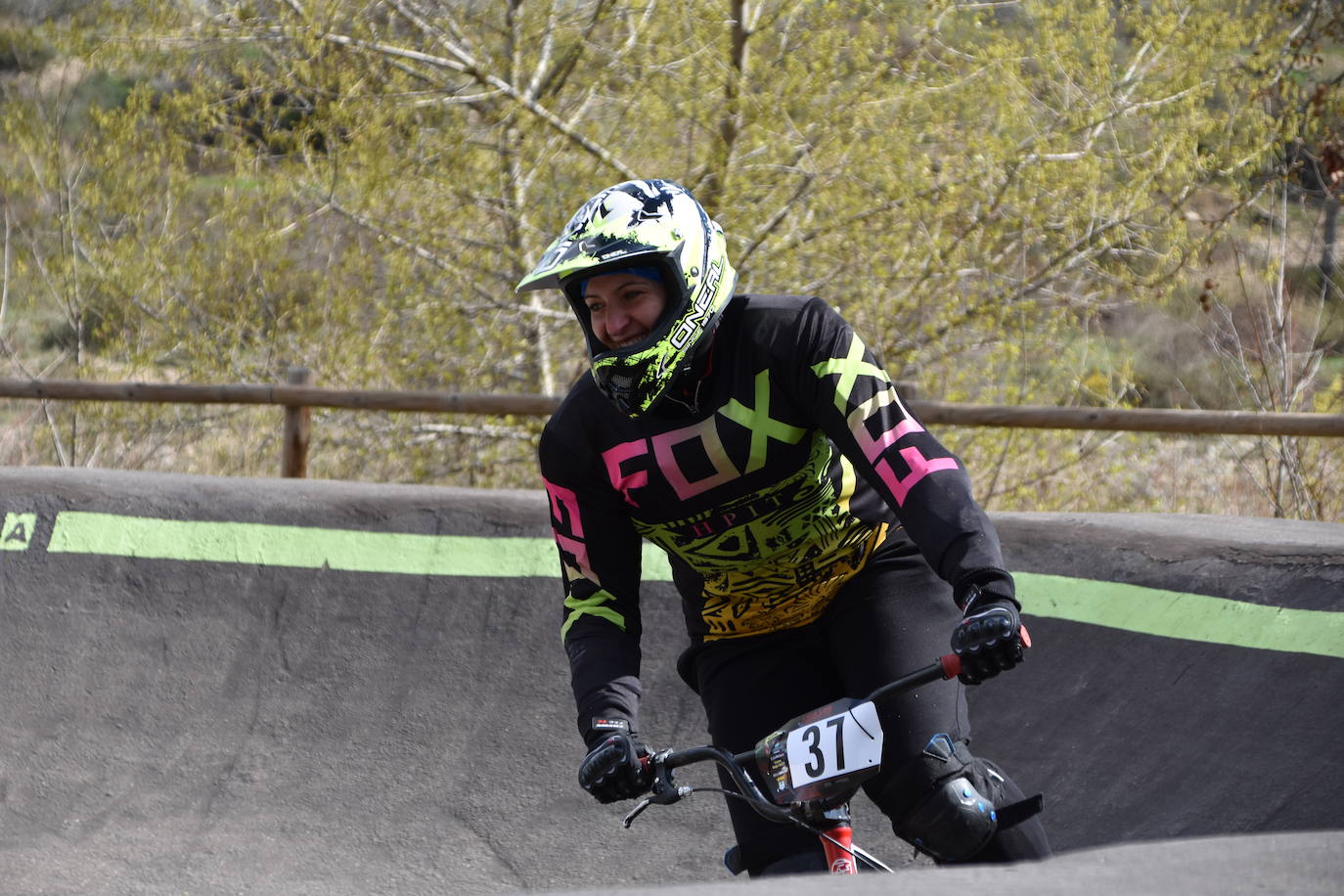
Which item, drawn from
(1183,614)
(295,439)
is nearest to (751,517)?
(1183,614)

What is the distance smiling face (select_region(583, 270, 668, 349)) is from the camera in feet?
8.91

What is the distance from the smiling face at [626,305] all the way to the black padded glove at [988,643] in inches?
36.4

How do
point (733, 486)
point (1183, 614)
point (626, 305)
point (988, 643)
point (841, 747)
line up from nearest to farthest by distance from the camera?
point (988, 643) < point (841, 747) < point (626, 305) < point (733, 486) < point (1183, 614)

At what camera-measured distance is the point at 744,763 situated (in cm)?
251

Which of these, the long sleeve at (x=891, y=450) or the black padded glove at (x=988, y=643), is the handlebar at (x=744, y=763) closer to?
the black padded glove at (x=988, y=643)

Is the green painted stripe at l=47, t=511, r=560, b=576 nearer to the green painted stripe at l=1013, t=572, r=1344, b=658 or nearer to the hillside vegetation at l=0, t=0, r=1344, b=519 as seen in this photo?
the green painted stripe at l=1013, t=572, r=1344, b=658

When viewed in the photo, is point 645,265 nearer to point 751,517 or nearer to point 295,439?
point 751,517

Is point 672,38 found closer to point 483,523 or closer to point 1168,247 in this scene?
point 1168,247

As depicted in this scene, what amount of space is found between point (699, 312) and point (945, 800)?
3.66 ft

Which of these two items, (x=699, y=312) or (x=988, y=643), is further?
(x=699, y=312)

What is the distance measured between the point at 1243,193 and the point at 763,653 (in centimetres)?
875

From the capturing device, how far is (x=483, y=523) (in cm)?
575

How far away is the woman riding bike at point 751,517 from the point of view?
2564mm

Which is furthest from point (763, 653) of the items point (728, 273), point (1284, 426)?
point (1284, 426)
